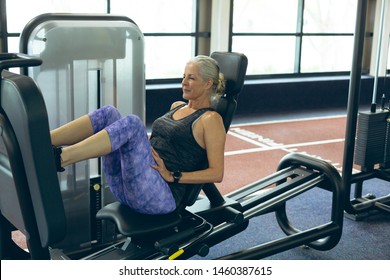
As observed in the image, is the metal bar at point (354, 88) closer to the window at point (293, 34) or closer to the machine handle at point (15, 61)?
the machine handle at point (15, 61)

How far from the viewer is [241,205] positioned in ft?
8.18

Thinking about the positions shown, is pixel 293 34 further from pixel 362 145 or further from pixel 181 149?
pixel 181 149

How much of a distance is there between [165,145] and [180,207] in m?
0.26

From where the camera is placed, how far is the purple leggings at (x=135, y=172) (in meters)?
2.03

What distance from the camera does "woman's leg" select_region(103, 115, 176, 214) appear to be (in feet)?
6.55

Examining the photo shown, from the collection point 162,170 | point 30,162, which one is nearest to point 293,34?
point 162,170

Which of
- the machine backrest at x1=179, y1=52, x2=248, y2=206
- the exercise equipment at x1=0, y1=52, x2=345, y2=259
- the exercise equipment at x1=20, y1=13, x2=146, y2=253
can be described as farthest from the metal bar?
the exercise equipment at x1=20, y1=13, x2=146, y2=253

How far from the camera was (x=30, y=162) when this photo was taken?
158cm

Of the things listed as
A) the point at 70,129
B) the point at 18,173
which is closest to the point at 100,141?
the point at 70,129

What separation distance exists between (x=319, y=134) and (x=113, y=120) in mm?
3471

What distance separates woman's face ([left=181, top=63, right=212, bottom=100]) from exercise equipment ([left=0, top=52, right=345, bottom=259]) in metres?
0.13

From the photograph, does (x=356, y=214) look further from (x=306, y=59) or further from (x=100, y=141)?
(x=306, y=59)

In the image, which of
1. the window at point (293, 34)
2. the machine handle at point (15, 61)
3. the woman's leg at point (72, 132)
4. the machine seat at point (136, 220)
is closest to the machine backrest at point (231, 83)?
the machine seat at point (136, 220)

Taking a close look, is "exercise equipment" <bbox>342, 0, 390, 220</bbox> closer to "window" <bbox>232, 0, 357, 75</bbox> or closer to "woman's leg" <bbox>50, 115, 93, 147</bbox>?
"woman's leg" <bbox>50, 115, 93, 147</bbox>
